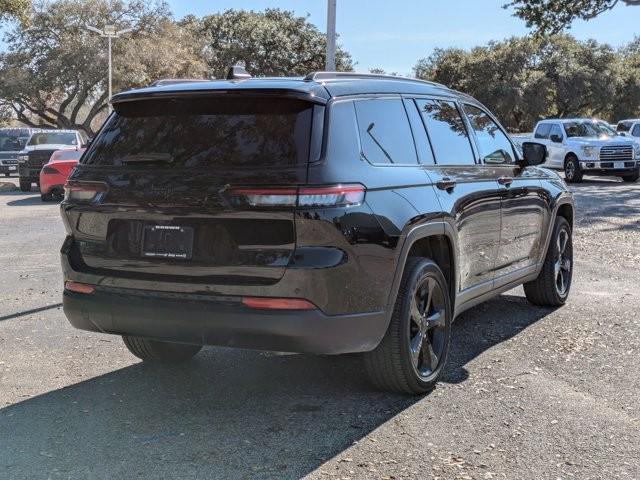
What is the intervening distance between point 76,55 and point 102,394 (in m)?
40.8

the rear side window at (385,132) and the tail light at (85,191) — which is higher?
the rear side window at (385,132)

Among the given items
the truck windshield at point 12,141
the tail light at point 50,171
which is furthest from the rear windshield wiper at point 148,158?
the truck windshield at point 12,141

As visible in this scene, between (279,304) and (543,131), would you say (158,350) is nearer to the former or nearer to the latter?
(279,304)

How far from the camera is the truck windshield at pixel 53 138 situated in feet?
78.5

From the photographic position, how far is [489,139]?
6027 mm

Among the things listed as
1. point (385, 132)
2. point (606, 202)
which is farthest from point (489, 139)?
point (606, 202)

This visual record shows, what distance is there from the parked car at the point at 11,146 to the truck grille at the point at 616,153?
73.4ft

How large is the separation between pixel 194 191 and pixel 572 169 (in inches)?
830

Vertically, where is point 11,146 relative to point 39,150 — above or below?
below

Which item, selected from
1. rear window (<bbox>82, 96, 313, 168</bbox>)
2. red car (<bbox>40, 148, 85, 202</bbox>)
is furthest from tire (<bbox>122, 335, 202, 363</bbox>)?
red car (<bbox>40, 148, 85, 202</bbox>)

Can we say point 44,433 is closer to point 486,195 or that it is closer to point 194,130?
point 194,130

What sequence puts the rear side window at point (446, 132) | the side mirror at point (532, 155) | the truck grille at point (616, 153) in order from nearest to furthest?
1. the rear side window at point (446, 132)
2. the side mirror at point (532, 155)
3. the truck grille at point (616, 153)

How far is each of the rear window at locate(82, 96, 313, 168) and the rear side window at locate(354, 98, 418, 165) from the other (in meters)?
0.45

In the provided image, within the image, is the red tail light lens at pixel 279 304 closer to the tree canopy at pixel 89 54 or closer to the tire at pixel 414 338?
the tire at pixel 414 338
